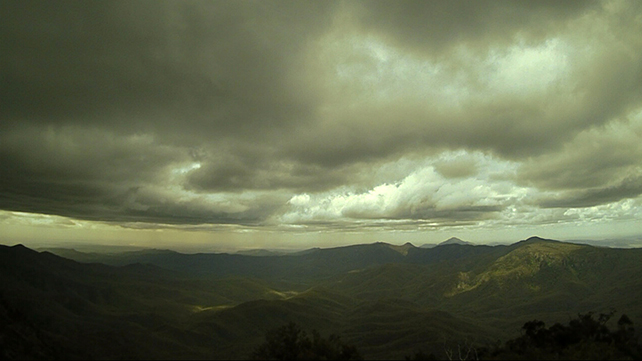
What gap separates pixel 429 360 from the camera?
296 ft

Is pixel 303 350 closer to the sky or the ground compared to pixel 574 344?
closer to the sky

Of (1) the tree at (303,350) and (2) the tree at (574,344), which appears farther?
(1) the tree at (303,350)

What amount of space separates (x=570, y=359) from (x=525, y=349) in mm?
14860

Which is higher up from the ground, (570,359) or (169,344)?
(570,359)

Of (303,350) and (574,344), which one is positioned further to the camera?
(574,344)

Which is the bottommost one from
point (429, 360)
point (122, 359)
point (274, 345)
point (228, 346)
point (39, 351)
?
point (228, 346)

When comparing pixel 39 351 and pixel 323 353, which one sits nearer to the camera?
pixel 323 353

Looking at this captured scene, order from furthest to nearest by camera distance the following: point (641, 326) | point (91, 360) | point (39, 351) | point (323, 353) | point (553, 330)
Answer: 1. point (641, 326)
2. point (91, 360)
3. point (39, 351)
4. point (553, 330)
5. point (323, 353)

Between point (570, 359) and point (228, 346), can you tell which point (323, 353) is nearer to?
point (570, 359)

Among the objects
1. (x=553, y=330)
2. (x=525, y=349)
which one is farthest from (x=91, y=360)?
(x=553, y=330)

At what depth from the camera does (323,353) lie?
81.5 meters

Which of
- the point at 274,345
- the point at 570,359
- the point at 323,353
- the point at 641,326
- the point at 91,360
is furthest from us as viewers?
the point at 641,326

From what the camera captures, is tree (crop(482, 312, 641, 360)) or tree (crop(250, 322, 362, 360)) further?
tree (crop(250, 322, 362, 360))

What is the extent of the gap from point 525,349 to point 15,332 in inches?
7075
